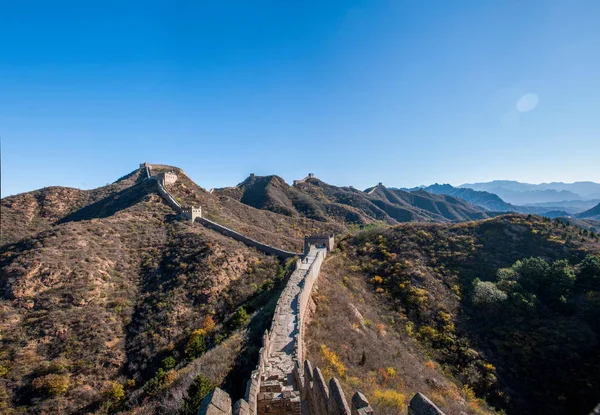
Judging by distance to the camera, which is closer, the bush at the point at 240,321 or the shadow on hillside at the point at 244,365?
the shadow on hillside at the point at 244,365

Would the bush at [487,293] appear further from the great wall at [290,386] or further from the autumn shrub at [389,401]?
the autumn shrub at [389,401]

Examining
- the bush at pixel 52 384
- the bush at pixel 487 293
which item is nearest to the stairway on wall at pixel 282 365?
the bush at pixel 52 384

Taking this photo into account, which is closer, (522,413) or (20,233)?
(522,413)

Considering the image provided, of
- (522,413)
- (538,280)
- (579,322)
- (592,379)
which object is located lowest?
(522,413)

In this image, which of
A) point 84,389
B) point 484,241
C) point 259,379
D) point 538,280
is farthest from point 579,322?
point 84,389

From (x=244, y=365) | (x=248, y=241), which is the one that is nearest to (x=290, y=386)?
(x=244, y=365)

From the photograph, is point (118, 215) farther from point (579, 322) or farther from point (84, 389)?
point (579, 322)

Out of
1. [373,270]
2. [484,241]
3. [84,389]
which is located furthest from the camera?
[484,241]
